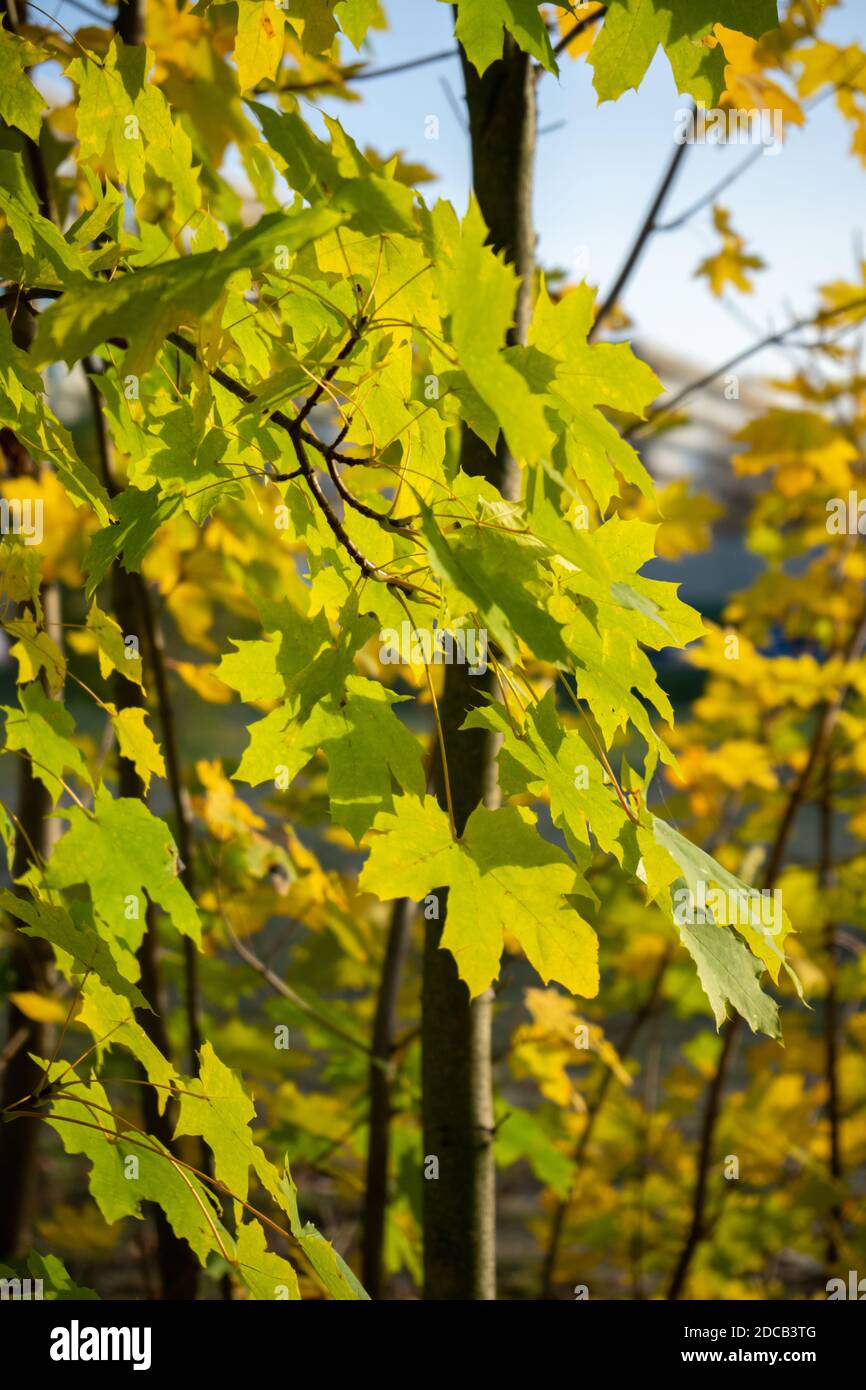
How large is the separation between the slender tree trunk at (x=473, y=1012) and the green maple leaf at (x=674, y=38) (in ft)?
1.28

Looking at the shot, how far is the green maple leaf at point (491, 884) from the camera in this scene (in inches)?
26.6

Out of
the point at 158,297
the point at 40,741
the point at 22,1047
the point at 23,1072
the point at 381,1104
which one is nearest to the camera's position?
the point at 158,297

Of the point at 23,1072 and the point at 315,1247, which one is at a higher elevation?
the point at 23,1072

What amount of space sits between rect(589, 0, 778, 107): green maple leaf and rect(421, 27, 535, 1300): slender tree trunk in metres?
0.39

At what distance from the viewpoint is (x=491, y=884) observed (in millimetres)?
692

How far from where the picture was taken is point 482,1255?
115cm

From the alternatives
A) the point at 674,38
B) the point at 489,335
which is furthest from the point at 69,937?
the point at 674,38

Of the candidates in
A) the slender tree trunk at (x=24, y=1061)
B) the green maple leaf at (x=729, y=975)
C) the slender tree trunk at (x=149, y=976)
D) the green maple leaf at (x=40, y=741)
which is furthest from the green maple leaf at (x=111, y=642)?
the slender tree trunk at (x=24, y=1061)

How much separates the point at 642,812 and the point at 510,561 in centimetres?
21

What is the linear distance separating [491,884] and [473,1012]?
50 cm

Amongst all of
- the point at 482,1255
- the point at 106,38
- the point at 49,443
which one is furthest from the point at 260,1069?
→ the point at 106,38

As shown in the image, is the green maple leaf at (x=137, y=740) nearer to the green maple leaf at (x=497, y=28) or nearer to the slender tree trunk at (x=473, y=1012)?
the slender tree trunk at (x=473, y=1012)

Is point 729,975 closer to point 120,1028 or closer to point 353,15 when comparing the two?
point 120,1028
